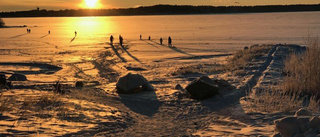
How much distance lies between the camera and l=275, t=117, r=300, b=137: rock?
615 cm

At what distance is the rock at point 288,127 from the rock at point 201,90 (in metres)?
4.48

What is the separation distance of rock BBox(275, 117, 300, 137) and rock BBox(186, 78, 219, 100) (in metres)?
4.48

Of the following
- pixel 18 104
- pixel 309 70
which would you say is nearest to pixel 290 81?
pixel 309 70

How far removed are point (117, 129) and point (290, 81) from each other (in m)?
5.55

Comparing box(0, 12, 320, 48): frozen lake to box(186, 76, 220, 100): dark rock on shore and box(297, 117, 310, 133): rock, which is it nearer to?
box(186, 76, 220, 100): dark rock on shore

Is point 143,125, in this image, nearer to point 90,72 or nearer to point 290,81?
point 290,81

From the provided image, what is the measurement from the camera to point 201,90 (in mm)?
10789

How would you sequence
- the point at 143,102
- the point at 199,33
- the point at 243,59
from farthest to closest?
the point at 199,33 → the point at 243,59 → the point at 143,102

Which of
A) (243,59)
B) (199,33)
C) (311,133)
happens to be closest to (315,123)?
(311,133)

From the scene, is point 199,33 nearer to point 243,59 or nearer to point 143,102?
point 243,59

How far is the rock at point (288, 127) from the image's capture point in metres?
6.15

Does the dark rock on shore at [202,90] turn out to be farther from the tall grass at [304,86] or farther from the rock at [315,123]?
the rock at [315,123]

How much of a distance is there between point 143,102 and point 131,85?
131 centimetres

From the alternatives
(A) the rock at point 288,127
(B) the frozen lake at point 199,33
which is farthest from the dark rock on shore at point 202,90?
(B) the frozen lake at point 199,33
